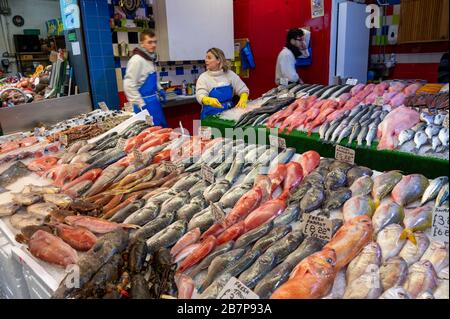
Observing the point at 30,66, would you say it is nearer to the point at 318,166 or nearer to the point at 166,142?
the point at 166,142

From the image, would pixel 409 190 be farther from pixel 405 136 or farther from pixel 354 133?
pixel 354 133

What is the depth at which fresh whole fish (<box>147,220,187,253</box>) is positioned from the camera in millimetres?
1685

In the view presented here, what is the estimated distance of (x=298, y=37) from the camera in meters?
6.57

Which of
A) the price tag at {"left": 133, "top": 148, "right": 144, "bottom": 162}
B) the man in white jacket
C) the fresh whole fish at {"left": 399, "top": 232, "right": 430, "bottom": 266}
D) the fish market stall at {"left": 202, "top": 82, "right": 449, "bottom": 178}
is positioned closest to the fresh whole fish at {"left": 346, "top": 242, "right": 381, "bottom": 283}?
the fresh whole fish at {"left": 399, "top": 232, "right": 430, "bottom": 266}

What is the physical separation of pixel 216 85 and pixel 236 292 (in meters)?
4.28

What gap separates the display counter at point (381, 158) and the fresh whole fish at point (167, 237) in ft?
5.46

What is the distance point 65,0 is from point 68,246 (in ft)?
17.6

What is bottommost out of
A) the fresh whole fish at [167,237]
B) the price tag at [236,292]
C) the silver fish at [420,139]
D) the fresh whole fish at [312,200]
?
the fresh whole fish at [167,237]

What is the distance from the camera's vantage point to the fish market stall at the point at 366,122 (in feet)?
8.33

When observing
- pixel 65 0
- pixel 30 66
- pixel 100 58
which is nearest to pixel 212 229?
pixel 100 58

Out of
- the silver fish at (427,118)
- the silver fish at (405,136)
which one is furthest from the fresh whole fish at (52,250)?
the silver fish at (427,118)

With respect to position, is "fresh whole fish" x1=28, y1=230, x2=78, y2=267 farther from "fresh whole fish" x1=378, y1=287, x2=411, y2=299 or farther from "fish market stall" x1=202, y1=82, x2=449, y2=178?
"fish market stall" x1=202, y1=82, x2=449, y2=178

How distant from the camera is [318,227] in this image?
5.21ft

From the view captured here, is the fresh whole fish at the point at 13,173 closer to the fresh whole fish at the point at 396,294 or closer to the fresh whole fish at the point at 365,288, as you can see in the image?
the fresh whole fish at the point at 365,288
